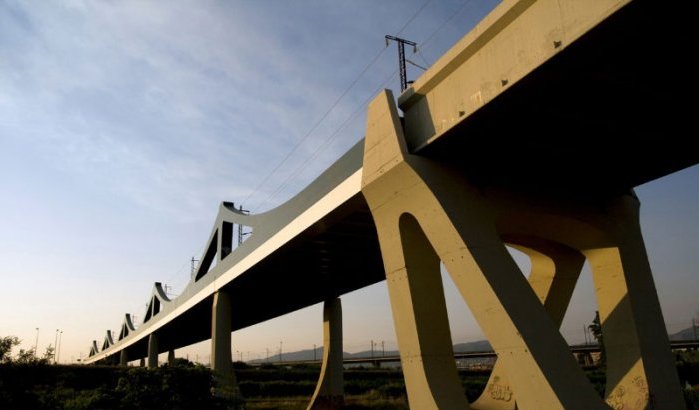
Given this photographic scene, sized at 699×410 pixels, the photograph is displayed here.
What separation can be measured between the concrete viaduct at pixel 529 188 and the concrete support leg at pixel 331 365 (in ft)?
46.9

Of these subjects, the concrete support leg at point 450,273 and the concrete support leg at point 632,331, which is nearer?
the concrete support leg at point 450,273

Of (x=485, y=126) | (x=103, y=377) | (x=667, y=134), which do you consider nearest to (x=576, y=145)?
(x=667, y=134)

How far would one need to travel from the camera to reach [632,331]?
36.9 ft

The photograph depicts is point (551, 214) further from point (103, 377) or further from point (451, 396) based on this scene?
point (103, 377)

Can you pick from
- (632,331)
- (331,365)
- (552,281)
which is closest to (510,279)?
(632,331)

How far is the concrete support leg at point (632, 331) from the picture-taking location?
11.0 metres

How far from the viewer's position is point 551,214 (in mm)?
11859

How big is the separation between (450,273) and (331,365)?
20319 millimetres

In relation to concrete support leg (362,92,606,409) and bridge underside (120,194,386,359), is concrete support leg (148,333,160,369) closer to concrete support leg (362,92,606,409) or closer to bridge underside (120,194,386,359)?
bridge underside (120,194,386,359)

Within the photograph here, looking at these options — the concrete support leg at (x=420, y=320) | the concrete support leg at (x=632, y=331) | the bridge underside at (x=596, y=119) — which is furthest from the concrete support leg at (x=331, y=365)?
the bridge underside at (x=596, y=119)

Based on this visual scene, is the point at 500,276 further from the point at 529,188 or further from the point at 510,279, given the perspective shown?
the point at 529,188

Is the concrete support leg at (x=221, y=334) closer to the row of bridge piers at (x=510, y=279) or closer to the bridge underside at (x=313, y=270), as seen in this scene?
the bridge underside at (x=313, y=270)

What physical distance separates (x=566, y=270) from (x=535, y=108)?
623cm

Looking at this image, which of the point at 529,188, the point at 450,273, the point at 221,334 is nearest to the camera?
the point at 450,273
